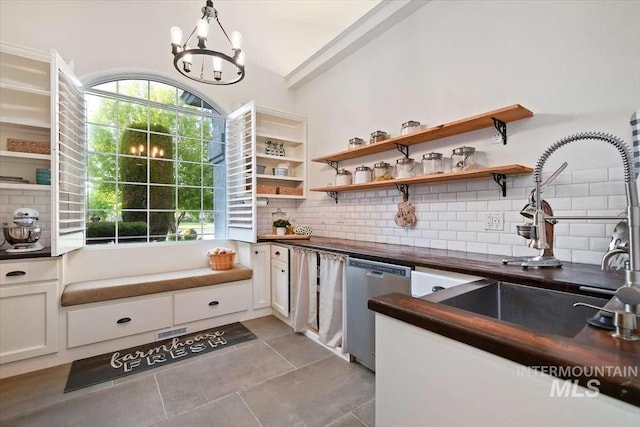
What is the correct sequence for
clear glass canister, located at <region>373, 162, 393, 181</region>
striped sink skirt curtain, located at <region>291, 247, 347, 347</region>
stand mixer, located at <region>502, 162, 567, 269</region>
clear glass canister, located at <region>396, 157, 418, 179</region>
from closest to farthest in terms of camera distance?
stand mixer, located at <region>502, 162, 567, 269</region>, striped sink skirt curtain, located at <region>291, 247, 347, 347</region>, clear glass canister, located at <region>396, 157, 418, 179</region>, clear glass canister, located at <region>373, 162, 393, 181</region>

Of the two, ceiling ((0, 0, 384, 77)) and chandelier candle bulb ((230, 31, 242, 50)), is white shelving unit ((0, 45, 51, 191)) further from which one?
chandelier candle bulb ((230, 31, 242, 50))

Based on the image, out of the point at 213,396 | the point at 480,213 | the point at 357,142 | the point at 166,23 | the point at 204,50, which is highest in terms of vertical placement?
the point at 166,23

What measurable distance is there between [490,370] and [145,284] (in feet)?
9.44

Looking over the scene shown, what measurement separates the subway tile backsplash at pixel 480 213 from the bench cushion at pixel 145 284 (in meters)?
1.27

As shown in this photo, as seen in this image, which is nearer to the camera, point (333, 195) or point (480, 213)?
point (480, 213)

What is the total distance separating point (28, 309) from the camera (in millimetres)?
2240

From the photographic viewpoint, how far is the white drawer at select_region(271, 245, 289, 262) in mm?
3078

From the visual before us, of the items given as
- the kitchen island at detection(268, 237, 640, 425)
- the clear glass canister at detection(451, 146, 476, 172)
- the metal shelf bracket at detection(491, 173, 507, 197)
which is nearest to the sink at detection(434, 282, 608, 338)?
the kitchen island at detection(268, 237, 640, 425)

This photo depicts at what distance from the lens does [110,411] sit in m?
1.79

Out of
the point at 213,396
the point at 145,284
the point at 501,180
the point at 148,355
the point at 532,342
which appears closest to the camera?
the point at 532,342

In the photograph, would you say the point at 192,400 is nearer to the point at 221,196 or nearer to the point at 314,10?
the point at 221,196

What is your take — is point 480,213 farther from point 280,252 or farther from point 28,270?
point 28,270

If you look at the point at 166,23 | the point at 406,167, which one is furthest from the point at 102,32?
the point at 406,167

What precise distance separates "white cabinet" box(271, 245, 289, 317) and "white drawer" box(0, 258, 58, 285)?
1876 mm
